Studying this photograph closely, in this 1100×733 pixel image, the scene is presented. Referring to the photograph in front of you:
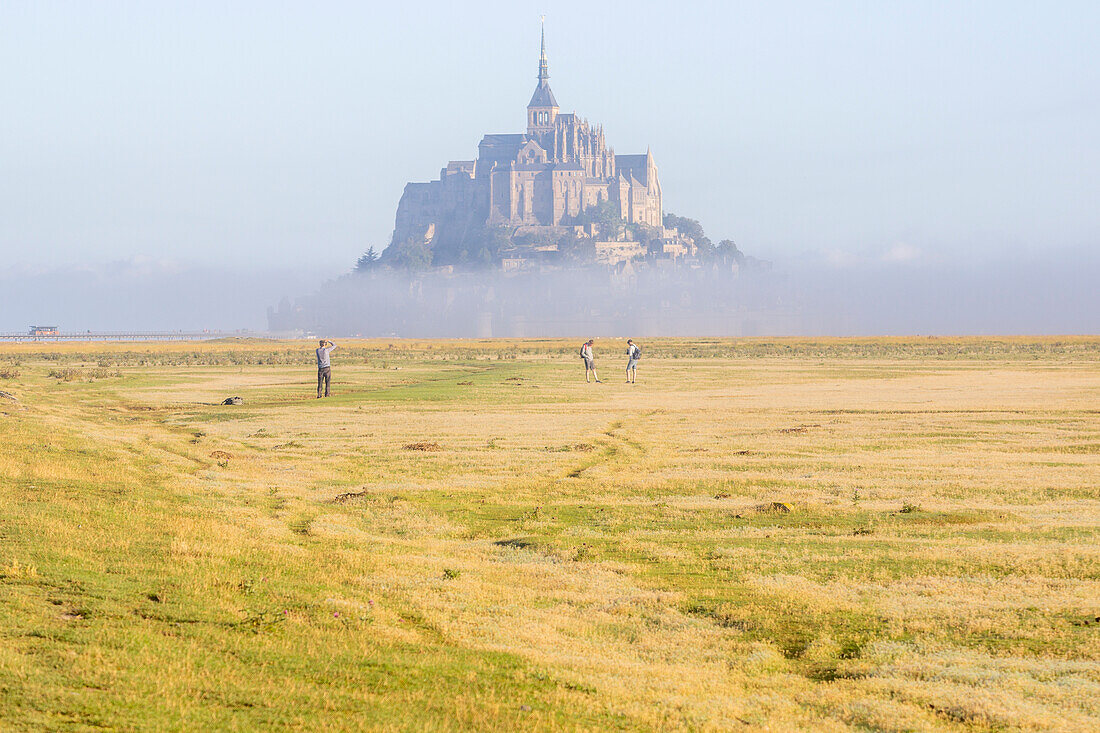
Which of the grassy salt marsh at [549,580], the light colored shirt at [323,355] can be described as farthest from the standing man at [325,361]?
the grassy salt marsh at [549,580]

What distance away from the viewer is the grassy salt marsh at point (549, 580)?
10117 mm

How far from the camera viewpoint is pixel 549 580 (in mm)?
15891

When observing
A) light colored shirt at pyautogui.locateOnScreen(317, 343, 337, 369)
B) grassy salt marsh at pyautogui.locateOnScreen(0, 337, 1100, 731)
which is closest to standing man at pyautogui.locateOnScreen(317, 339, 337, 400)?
light colored shirt at pyautogui.locateOnScreen(317, 343, 337, 369)

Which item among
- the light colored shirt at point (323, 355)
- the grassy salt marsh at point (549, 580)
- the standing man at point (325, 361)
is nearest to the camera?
the grassy salt marsh at point (549, 580)

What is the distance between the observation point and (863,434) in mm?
35219

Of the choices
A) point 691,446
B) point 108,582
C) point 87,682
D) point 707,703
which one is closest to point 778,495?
point 691,446

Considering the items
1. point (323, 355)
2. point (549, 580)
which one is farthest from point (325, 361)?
point (549, 580)

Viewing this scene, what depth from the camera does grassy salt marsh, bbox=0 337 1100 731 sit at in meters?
10.1

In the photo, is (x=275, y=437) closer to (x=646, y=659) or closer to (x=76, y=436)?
(x=76, y=436)

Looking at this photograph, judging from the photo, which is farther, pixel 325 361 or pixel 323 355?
pixel 325 361

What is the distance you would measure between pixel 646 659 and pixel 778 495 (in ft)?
39.1

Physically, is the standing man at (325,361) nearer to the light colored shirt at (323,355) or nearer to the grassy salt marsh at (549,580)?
the light colored shirt at (323,355)

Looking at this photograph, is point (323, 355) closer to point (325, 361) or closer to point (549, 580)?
point (325, 361)

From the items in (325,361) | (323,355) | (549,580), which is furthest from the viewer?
(325,361)
